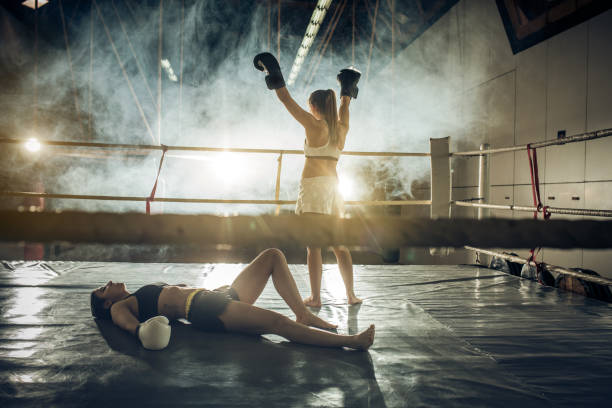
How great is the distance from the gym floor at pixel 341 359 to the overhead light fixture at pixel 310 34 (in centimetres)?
457

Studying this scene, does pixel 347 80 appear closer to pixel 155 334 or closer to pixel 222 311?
pixel 222 311

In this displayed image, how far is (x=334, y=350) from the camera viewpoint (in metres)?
1.26

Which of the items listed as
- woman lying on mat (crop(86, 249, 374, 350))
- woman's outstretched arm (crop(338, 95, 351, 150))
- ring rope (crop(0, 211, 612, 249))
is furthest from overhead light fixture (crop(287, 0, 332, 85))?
ring rope (crop(0, 211, 612, 249))

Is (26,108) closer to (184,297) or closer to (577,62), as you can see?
(184,297)

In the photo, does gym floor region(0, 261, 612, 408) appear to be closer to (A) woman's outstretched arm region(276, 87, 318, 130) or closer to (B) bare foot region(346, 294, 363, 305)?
(B) bare foot region(346, 294, 363, 305)

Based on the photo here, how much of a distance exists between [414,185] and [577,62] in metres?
3.44

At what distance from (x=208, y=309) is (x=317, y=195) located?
724mm

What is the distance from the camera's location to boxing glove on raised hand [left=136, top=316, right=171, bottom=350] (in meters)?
1.21

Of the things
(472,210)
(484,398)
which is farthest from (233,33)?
(484,398)

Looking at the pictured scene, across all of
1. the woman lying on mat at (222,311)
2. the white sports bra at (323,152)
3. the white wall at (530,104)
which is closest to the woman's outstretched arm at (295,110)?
the white sports bra at (323,152)

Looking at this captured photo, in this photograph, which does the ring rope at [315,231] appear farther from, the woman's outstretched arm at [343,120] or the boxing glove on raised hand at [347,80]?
the boxing glove on raised hand at [347,80]

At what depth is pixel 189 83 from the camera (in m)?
9.48

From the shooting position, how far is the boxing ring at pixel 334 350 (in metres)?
0.42

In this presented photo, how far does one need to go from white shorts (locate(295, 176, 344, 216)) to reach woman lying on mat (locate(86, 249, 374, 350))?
337 millimetres
